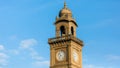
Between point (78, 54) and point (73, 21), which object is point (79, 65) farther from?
point (73, 21)

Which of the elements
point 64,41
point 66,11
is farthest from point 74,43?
point 66,11

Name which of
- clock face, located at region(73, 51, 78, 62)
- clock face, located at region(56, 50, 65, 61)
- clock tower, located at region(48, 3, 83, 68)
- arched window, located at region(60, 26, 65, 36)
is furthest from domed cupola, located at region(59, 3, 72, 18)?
clock face, located at region(73, 51, 78, 62)

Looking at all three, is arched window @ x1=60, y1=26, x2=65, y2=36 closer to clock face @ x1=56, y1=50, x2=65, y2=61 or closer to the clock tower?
the clock tower

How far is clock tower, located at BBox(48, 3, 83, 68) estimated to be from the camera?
7659cm

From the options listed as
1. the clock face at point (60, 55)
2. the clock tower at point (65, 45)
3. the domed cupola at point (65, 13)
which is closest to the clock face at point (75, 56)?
the clock tower at point (65, 45)

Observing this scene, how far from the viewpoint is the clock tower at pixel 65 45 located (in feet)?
251

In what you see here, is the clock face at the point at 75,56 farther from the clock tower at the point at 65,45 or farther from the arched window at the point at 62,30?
the arched window at the point at 62,30

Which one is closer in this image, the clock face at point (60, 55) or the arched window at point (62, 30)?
the clock face at point (60, 55)

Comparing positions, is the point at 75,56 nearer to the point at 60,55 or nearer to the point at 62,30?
the point at 60,55

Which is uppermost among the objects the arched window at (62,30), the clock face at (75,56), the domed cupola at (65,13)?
the domed cupola at (65,13)

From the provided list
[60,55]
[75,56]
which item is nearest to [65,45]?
[60,55]

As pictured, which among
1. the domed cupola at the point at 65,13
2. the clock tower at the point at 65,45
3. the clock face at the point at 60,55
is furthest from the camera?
the domed cupola at the point at 65,13

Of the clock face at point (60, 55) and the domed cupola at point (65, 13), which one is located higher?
the domed cupola at point (65, 13)

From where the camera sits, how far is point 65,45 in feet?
254
